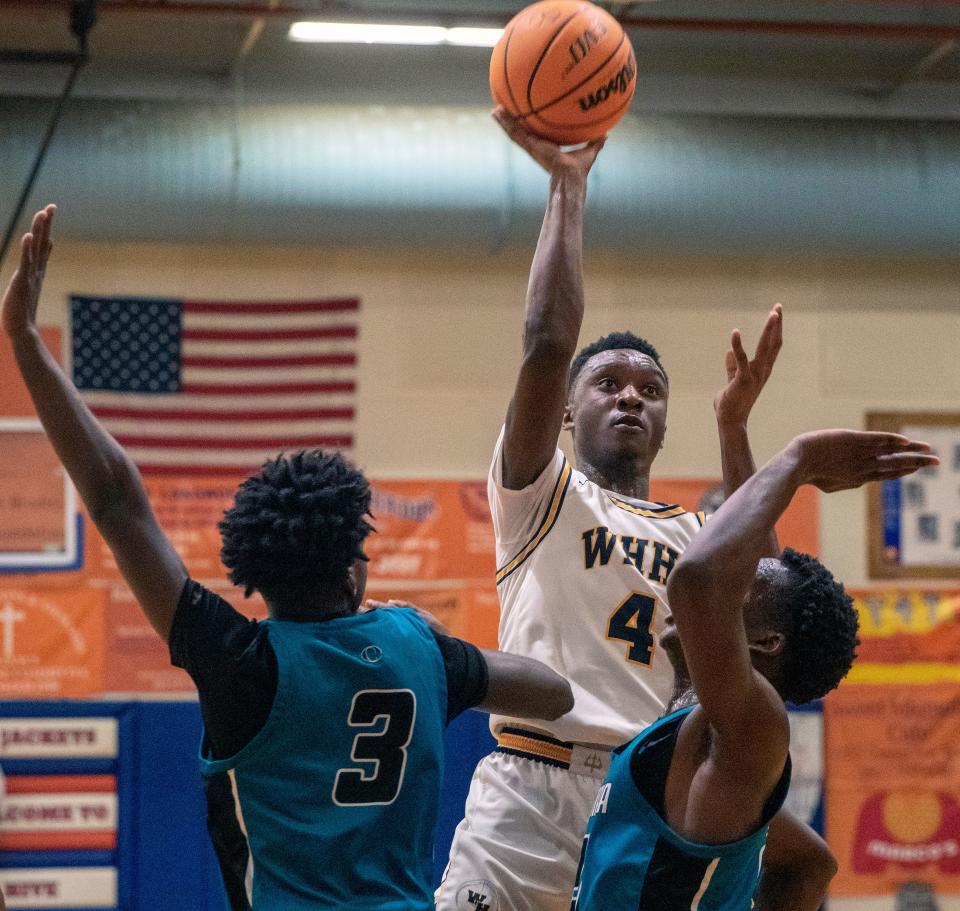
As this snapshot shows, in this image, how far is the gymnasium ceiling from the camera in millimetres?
8516

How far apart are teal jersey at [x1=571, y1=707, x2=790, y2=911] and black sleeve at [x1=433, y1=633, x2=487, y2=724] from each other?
33 centimetres

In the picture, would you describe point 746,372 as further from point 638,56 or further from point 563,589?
point 638,56

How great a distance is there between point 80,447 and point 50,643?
6252 mm

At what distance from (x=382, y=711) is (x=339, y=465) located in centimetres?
52

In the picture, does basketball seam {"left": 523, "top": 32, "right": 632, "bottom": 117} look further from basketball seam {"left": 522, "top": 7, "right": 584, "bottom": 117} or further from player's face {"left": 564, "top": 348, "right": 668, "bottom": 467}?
player's face {"left": 564, "top": 348, "right": 668, "bottom": 467}

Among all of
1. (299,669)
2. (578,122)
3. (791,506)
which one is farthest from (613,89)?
(791,506)

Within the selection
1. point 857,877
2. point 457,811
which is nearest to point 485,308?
point 457,811

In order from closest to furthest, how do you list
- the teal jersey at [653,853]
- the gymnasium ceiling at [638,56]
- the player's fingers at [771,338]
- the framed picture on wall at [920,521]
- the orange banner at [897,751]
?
1. the teal jersey at [653,853]
2. the player's fingers at [771,338]
3. the gymnasium ceiling at [638,56]
4. the orange banner at [897,751]
5. the framed picture on wall at [920,521]

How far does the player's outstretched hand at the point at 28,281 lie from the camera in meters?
2.77

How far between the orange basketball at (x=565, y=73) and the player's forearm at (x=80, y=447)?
66.3 inches

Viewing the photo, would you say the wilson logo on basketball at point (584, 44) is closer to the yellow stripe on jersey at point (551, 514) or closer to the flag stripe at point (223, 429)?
Result: the yellow stripe on jersey at point (551, 514)

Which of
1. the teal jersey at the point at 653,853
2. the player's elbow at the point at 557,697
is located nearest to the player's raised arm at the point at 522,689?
the player's elbow at the point at 557,697

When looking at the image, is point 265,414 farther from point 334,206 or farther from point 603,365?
point 603,365

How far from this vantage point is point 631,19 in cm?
822
